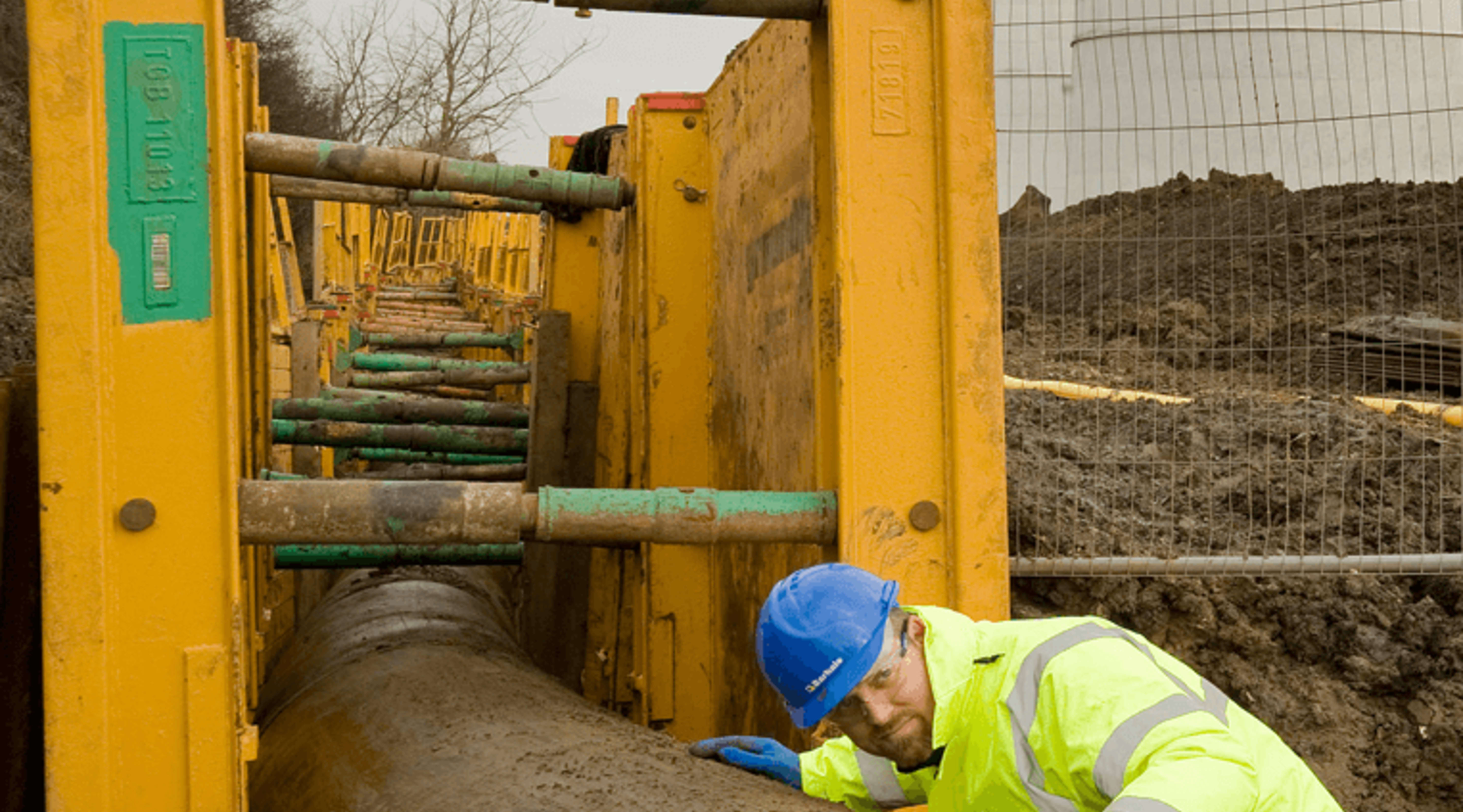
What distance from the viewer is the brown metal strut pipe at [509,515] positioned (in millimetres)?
2705

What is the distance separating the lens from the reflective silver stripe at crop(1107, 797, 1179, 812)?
1.45 m

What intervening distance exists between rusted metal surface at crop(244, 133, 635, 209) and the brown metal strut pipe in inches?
42.3

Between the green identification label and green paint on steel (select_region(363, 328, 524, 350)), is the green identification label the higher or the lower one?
the lower one

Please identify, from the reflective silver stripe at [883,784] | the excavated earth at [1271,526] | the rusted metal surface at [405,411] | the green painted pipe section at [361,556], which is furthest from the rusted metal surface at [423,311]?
the reflective silver stripe at [883,784]

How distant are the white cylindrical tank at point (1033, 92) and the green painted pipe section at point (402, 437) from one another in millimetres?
2773

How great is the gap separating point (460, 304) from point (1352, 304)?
17.3 meters

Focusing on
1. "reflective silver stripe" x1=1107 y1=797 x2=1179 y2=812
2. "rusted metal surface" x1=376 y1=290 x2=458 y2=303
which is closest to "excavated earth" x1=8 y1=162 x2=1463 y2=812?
"reflective silver stripe" x1=1107 y1=797 x2=1179 y2=812

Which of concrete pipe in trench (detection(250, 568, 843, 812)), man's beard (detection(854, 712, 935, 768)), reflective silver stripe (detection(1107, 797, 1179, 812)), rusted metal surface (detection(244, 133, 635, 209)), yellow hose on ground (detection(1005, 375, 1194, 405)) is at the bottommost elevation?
concrete pipe in trench (detection(250, 568, 843, 812))

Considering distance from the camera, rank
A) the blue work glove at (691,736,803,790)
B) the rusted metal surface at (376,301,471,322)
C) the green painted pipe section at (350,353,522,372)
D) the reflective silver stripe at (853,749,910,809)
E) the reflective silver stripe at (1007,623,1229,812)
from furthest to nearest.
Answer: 1. the rusted metal surface at (376,301,471,322)
2. the green painted pipe section at (350,353,522,372)
3. the blue work glove at (691,736,803,790)
4. the reflective silver stripe at (853,749,910,809)
5. the reflective silver stripe at (1007,623,1229,812)

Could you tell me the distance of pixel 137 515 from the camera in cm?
251

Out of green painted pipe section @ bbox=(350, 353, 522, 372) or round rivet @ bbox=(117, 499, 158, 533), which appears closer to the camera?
round rivet @ bbox=(117, 499, 158, 533)

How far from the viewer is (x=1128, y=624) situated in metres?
4.22

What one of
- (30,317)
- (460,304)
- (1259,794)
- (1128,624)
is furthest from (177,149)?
(460,304)

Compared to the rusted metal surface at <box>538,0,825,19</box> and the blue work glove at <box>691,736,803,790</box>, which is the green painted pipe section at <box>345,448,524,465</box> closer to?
the rusted metal surface at <box>538,0,825,19</box>
